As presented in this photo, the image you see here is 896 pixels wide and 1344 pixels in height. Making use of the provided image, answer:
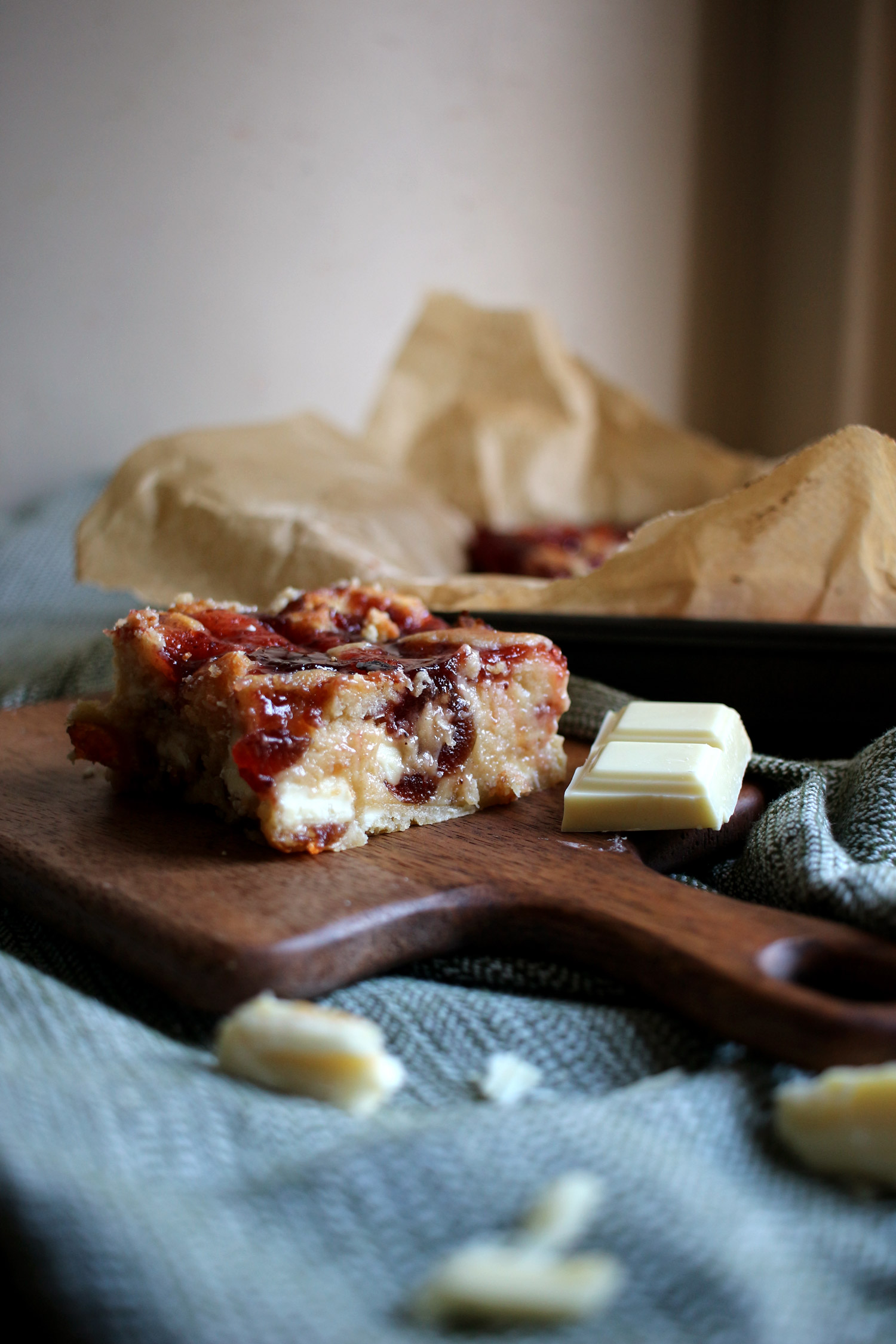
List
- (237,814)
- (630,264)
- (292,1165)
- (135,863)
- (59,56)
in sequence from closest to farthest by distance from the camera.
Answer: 1. (292,1165)
2. (135,863)
3. (237,814)
4. (59,56)
5. (630,264)

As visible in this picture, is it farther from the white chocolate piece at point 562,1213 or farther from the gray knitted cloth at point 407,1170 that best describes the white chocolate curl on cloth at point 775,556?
the white chocolate piece at point 562,1213

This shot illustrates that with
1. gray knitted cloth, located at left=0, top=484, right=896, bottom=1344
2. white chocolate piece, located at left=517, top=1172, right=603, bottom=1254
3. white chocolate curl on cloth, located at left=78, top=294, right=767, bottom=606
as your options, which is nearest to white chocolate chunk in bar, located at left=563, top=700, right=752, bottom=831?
gray knitted cloth, located at left=0, top=484, right=896, bottom=1344

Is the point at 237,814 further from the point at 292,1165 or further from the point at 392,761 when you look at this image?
the point at 292,1165

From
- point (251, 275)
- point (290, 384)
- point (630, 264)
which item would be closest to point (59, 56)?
point (251, 275)

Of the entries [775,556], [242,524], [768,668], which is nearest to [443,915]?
[768,668]

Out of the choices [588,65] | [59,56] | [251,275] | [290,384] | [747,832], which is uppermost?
[588,65]

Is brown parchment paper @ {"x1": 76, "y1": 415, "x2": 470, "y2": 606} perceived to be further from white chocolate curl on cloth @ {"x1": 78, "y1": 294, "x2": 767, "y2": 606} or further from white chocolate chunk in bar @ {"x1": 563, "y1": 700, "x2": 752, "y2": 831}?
white chocolate chunk in bar @ {"x1": 563, "y1": 700, "x2": 752, "y2": 831}
